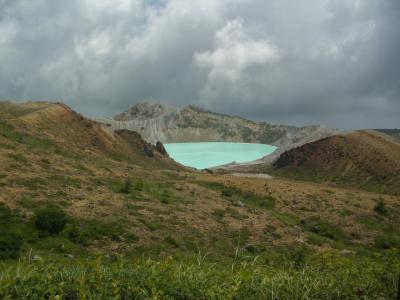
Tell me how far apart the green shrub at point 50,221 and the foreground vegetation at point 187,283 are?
609 inches

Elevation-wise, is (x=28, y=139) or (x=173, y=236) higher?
(x=28, y=139)

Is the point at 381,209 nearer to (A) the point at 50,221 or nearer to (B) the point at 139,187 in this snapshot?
(B) the point at 139,187

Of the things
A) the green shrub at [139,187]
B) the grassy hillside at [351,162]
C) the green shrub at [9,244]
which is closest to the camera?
the green shrub at [9,244]

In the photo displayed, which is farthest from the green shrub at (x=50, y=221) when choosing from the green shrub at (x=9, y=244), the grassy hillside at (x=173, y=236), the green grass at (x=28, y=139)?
the green grass at (x=28, y=139)

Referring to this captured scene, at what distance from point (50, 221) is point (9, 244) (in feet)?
15.3

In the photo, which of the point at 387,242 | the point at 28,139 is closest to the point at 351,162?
the point at 387,242

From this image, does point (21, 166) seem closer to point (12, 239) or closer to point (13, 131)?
point (12, 239)

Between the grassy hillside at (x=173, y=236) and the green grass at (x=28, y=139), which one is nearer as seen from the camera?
the grassy hillside at (x=173, y=236)

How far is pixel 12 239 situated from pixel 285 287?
1718 centimetres

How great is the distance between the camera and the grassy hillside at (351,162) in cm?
9244

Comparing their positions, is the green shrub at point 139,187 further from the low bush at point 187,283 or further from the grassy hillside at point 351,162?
the grassy hillside at point 351,162

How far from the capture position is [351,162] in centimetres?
10850

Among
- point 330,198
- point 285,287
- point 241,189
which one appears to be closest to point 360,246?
point 330,198

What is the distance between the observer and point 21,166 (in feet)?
138
